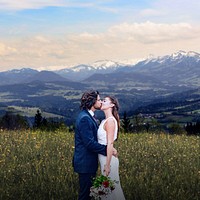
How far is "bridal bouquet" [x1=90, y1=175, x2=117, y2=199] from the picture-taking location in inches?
253

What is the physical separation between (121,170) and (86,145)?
3592 millimetres

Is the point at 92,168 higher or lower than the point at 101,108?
lower

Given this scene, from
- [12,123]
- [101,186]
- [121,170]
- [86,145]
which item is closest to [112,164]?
[101,186]

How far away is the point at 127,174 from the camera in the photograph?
9.56 metres

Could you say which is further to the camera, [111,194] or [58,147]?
[58,147]

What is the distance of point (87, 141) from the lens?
6406mm

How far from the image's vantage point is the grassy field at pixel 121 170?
830 centimetres

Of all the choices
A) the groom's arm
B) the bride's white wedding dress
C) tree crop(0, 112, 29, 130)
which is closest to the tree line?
tree crop(0, 112, 29, 130)

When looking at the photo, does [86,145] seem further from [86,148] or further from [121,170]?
[121,170]

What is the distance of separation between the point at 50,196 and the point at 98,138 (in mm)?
2317

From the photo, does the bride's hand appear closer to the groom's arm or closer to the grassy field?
the groom's arm

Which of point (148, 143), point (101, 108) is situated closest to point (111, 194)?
point (101, 108)

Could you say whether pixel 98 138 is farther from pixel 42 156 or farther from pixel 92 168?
pixel 42 156

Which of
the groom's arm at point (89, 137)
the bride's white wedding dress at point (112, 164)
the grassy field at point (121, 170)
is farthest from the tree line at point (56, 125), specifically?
the groom's arm at point (89, 137)
